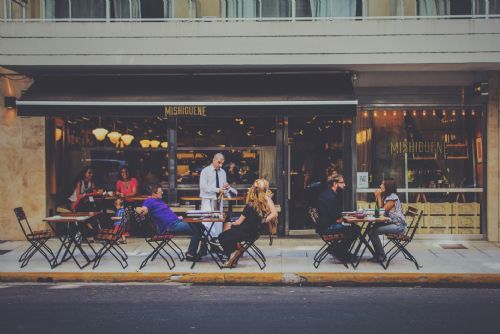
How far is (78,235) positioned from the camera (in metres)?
10.8

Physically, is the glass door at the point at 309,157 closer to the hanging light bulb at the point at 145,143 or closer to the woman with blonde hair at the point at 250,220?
the hanging light bulb at the point at 145,143

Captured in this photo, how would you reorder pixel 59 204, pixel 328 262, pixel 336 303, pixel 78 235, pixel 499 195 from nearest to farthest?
pixel 336 303 < pixel 328 262 < pixel 78 235 < pixel 499 195 < pixel 59 204

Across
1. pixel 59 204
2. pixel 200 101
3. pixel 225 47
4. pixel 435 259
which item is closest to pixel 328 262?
pixel 435 259

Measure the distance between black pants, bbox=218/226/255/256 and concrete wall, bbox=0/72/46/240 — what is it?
16.9ft

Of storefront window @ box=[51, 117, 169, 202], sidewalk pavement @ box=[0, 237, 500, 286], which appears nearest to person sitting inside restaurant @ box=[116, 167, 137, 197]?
storefront window @ box=[51, 117, 169, 202]

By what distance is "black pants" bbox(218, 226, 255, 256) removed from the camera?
9211mm

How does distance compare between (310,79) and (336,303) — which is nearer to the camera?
(336,303)

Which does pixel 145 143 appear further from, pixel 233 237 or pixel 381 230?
pixel 381 230

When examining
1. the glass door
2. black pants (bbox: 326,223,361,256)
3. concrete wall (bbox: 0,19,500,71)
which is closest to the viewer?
black pants (bbox: 326,223,361,256)

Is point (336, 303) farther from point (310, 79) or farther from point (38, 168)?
point (38, 168)

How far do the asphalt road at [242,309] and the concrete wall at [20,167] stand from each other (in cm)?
393

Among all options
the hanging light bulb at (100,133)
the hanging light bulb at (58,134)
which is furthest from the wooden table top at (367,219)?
the hanging light bulb at (58,134)

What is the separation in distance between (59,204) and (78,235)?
276 centimetres

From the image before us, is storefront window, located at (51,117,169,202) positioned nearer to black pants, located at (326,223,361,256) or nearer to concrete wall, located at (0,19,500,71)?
concrete wall, located at (0,19,500,71)
